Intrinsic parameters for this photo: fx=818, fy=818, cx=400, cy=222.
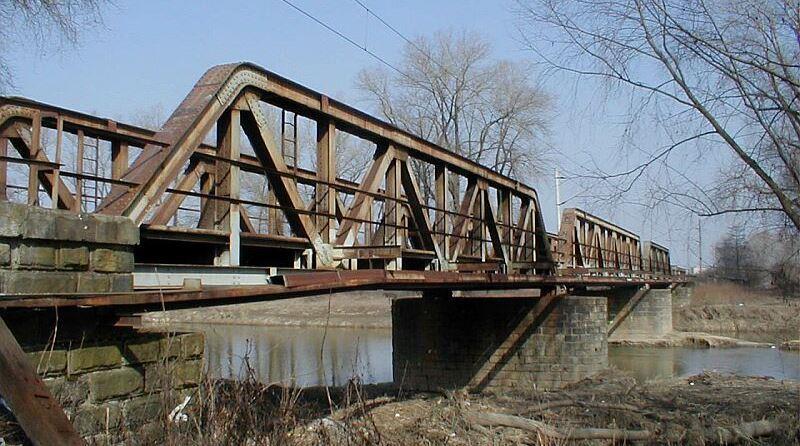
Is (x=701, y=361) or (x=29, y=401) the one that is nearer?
(x=29, y=401)

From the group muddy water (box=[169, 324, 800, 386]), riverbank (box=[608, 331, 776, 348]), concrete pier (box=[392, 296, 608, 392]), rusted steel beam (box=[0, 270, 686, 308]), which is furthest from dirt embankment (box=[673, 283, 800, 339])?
rusted steel beam (box=[0, 270, 686, 308])

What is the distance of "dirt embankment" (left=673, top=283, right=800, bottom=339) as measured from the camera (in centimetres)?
4600

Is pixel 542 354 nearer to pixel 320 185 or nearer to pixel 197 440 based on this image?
pixel 320 185

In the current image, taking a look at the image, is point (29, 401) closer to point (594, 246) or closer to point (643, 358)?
point (594, 246)

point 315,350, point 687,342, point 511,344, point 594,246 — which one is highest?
point 594,246

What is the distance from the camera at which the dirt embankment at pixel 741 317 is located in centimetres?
4600

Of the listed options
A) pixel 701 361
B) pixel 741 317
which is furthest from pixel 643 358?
pixel 741 317

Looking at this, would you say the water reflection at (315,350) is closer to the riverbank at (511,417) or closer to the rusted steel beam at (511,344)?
the riverbank at (511,417)

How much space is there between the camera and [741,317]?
161 ft

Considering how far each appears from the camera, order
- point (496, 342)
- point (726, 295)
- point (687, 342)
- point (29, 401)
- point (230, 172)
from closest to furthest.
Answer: point (29, 401), point (230, 172), point (496, 342), point (687, 342), point (726, 295)

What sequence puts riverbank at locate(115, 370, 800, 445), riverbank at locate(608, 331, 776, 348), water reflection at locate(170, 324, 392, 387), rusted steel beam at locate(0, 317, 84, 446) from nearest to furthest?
1. rusted steel beam at locate(0, 317, 84, 446)
2. riverbank at locate(115, 370, 800, 445)
3. water reflection at locate(170, 324, 392, 387)
4. riverbank at locate(608, 331, 776, 348)

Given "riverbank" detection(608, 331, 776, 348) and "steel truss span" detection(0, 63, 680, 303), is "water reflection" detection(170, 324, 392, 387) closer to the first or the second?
"steel truss span" detection(0, 63, 680, 303)

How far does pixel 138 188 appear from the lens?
7.46 m

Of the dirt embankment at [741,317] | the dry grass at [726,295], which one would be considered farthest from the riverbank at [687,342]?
the dry grass at [726,295]
